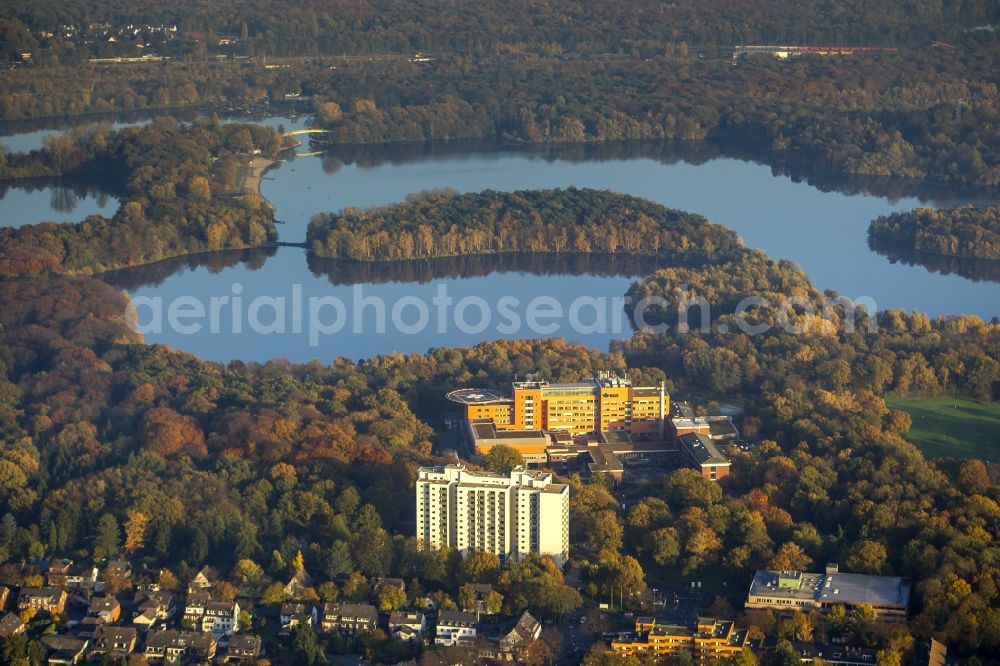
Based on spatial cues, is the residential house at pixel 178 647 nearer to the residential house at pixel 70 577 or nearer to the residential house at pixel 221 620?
the residential house at pixel 221 620

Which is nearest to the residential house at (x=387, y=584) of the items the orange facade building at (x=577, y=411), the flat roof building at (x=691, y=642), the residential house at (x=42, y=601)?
the flat roof building at (x=691, y=642)

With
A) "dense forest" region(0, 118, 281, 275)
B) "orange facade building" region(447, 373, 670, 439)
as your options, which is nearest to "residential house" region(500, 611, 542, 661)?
"orange facade building" region(447, 373, 670, 439)

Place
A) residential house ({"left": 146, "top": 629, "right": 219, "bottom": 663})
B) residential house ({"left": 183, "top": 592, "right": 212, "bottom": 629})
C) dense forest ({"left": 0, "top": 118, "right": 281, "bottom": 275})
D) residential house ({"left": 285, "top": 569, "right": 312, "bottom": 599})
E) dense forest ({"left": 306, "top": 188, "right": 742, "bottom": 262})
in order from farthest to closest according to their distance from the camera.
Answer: dense forest ({"left": 306, "top": 188, "right": 742, "bottom": 262}) < dense forest ({"left": 0, "top": 118, "right": 281, "bottom": 275}) < residential house ({"left": 285, "top": 569, "right": 312, "bottom": 599}) < residential house ({"left": 183, "top": 592, "right": 212, "bottom": 629}) < residential house ({"left": 146, "top": 629, "right": 219, "bottom": 663})

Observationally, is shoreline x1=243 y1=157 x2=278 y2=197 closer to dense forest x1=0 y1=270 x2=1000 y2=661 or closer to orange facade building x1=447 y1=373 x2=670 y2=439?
dense forest x1=0 y1=270 x2=1000 y2=661

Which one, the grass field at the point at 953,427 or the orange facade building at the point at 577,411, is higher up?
the orange facade building at the point at 577,411

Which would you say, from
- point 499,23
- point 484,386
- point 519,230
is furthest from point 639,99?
point 484,386

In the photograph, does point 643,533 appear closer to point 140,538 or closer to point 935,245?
point 140,538

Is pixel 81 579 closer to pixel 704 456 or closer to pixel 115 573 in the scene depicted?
pixel 115 573
